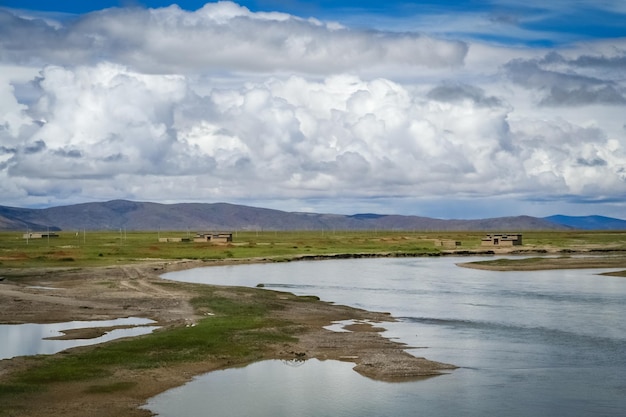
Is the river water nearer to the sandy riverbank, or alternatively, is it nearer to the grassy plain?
the sandy riverbank

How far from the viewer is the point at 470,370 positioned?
3338 centimetres

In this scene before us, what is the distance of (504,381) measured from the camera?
31406mm

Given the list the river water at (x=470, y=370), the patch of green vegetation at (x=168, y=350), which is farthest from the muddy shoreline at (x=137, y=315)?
the river water at (x=470, y=370)

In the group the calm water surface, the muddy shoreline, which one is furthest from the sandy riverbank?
the calm water surface

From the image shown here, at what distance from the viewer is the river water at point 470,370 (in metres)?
27.7

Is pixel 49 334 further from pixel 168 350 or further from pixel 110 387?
pixel 110 387

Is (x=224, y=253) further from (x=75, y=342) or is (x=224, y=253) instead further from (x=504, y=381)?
(x=504, y=381)

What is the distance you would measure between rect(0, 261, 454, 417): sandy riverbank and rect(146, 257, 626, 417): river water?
118 cm

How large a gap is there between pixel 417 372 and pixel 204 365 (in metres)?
Answer: 8.72

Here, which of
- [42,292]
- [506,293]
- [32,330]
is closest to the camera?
[32,330]

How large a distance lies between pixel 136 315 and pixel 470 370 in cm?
2299

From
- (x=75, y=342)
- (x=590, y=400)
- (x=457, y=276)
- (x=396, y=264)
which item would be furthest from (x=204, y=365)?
(x=396, y=264)

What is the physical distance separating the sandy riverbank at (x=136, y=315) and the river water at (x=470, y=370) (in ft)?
3.88

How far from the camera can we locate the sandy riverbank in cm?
2727
